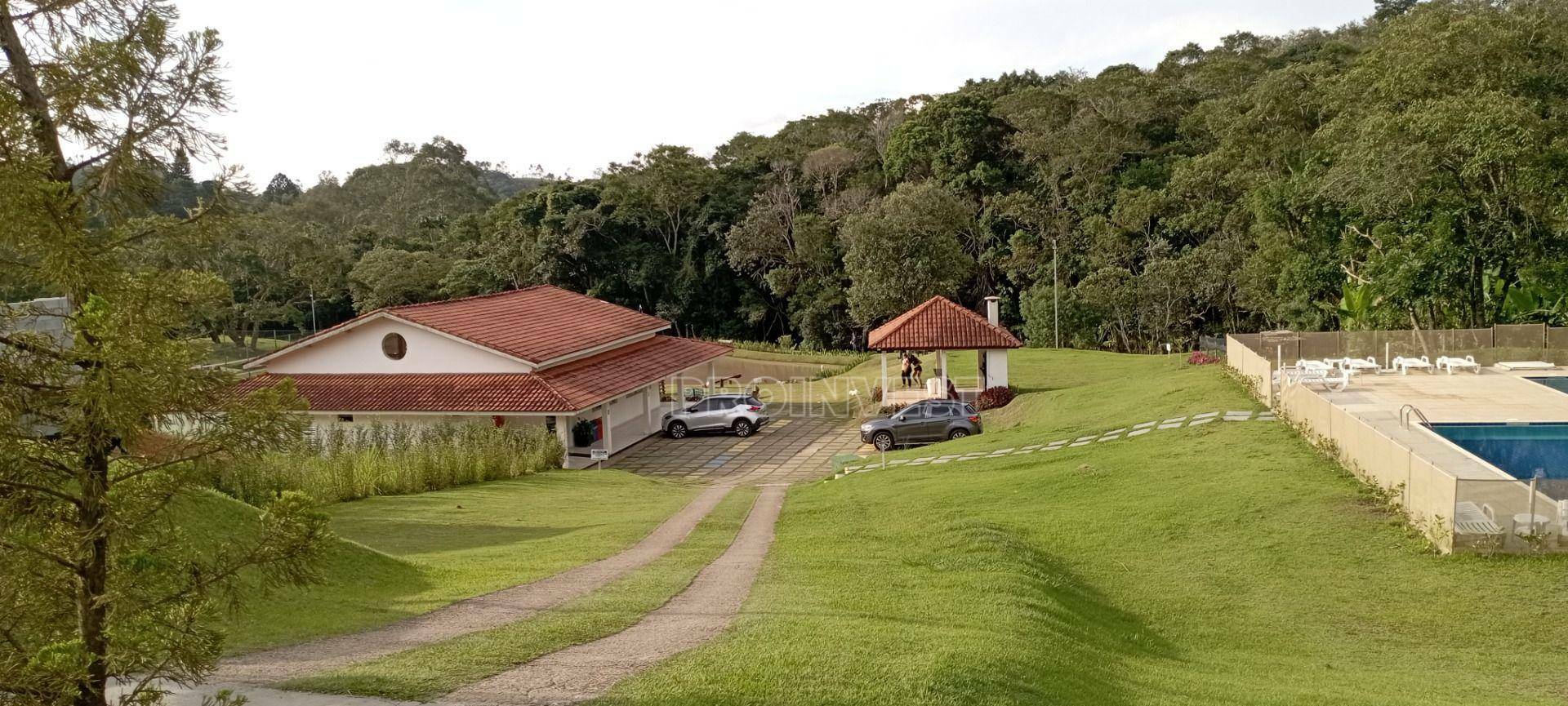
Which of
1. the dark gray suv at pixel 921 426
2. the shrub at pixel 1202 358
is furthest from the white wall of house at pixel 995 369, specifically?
the shrub at pixel 1202 358

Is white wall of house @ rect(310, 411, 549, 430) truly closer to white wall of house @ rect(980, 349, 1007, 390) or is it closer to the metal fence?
white wall of house @ rect(980, 349, 1007, 390)

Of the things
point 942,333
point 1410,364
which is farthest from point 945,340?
point 1410,364

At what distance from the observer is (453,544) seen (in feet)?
50.6

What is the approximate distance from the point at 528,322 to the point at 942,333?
1262 cm

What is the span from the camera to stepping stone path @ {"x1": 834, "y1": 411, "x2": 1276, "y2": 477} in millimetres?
20609

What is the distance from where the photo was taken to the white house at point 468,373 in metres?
26.3

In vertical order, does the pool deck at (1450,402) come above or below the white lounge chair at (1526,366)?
below

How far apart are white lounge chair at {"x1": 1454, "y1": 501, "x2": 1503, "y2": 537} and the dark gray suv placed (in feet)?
47.2

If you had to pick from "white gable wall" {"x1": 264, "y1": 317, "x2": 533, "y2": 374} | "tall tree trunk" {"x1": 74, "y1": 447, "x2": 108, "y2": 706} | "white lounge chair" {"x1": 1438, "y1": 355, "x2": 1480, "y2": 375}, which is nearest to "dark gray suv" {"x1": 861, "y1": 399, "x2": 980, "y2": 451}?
"white gable wall" {"x1": 264, "y1": 317, "x2": 533, "y2": 374}

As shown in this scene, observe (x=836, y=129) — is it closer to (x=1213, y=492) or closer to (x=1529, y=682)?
(x=1213, y=492)

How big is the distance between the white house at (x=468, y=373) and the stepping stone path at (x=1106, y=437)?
28.0 ft

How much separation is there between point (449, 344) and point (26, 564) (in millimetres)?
23056

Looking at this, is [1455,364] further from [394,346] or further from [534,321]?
[394,346]

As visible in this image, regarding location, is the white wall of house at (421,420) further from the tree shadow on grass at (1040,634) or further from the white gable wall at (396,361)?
the tree shadow on grass at (1040,634)
